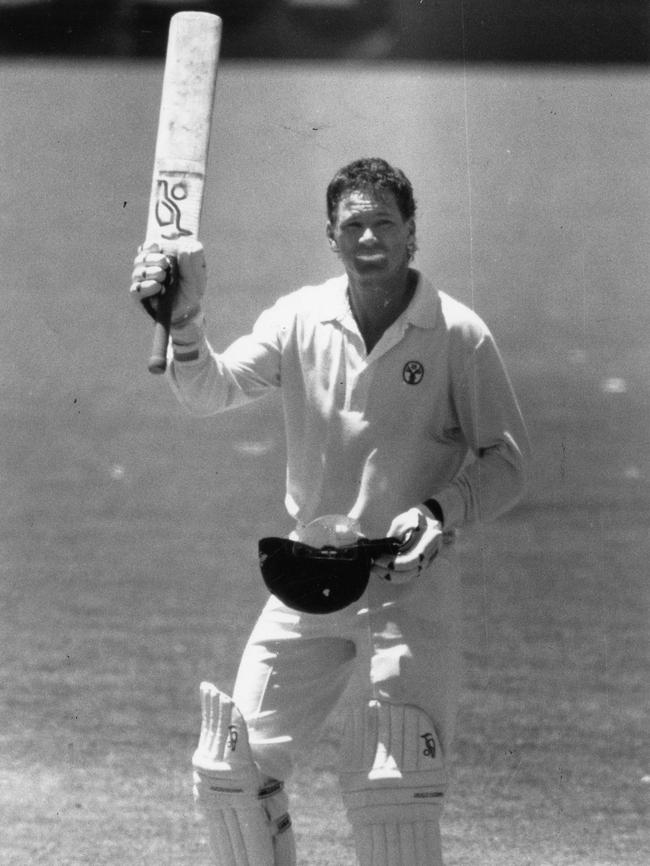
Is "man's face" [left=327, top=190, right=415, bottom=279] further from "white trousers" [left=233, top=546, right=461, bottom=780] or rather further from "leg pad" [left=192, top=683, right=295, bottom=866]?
"leg pad" [left=192, top=683, right=295, bottom=866]

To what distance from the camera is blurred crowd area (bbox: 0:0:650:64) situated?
12836 mm

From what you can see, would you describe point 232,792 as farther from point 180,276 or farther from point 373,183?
point 373,183

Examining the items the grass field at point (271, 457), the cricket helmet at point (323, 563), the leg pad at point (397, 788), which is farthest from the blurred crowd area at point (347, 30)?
the leg pad at point (397, 788)

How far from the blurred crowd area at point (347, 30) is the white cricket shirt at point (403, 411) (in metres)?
9.24

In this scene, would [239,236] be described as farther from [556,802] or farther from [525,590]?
[556,802]

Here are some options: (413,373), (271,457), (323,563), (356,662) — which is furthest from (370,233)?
(271,457)

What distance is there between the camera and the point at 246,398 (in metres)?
3.45

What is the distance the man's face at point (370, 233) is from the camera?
10.7 feet

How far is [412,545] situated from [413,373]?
14.2 inches

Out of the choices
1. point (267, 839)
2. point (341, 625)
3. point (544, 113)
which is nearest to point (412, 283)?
point (341, 625)

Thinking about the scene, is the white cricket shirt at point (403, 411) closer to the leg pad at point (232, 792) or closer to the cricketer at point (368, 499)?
the cricketer at point (368, 499)

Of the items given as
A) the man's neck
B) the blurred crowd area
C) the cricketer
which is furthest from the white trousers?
the blurred crowd area

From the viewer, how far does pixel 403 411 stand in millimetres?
3322

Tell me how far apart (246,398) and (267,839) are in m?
0.88
